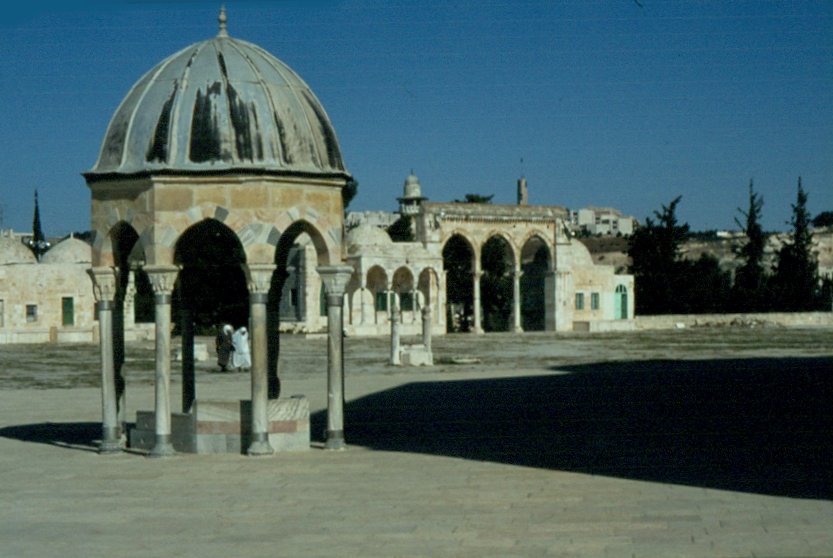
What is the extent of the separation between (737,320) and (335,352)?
56.9 metres

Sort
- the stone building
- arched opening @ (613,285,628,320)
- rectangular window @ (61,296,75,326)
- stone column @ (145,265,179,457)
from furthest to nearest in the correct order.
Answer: arched opening @ (613,285,628,320)
rectangular window @ (61,296,75,326)
the stone building
stone column @ (145,265,179,457)

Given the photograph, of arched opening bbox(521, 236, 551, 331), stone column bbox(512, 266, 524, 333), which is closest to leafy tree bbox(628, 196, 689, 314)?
arched opening bbox(521, 236, 551, 331)

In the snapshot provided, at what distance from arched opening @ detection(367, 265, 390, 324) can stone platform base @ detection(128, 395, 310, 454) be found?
44912 millimetres

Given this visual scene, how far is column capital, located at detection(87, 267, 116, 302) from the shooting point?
13.3 meters

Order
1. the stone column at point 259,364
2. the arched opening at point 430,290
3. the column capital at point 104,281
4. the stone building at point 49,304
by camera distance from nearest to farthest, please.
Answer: the stone column at point 259,364, the column capital at point 104,281, the stone building at point 49,304, the arched opening at point 430,290

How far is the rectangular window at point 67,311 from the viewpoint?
176 ft

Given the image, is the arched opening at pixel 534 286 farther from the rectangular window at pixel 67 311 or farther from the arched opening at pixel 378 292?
the rectangular window at pixel 67 311

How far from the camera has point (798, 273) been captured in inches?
2938

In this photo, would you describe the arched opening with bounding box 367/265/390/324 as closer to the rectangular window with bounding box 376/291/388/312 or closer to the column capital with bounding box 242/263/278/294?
the rectangular window with bounding box 376/291/388/312

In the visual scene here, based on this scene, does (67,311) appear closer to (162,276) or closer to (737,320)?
(737,320)

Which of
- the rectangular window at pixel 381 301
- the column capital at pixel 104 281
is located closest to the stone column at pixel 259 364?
the column capital at pixel 104 281

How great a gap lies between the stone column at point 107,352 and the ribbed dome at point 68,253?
144ft

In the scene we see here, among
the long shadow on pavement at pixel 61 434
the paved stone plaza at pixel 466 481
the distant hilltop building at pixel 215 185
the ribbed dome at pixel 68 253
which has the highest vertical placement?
the ribbed dome at pixel 68 253

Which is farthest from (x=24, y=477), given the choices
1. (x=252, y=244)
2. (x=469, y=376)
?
(x=469, y=376)
